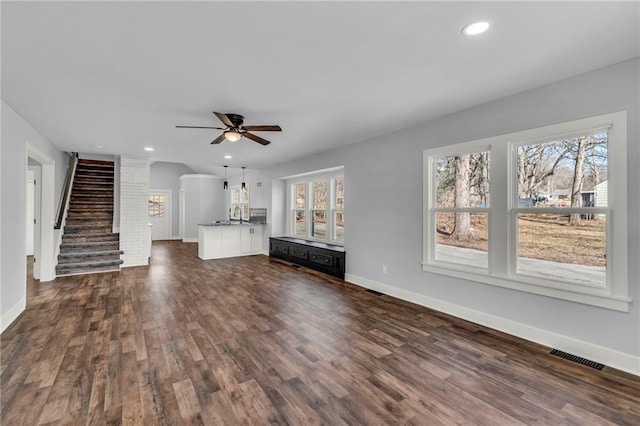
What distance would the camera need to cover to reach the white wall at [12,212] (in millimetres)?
3090

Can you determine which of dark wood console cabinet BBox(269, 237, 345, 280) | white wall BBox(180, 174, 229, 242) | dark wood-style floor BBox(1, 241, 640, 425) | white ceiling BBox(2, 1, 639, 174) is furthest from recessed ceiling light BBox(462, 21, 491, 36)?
white wall BBox(180, 174, 229, 242)

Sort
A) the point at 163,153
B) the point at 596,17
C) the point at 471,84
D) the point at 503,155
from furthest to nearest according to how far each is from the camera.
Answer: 1. the point at 163,153
2. the point at 503,155
3. the point at 471,84
4. the point at 596,17

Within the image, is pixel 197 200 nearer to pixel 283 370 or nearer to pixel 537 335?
pixel 283 370

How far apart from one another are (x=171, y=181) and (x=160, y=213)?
1.39 m

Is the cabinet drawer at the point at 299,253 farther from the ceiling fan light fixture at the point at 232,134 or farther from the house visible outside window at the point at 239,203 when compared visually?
the house visible outside window at the point at 239,203

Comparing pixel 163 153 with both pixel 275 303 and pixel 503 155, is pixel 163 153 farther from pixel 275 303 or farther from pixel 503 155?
pixel 503 155

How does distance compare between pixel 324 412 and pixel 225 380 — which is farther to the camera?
pixel 225 380

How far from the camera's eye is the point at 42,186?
5004 mm

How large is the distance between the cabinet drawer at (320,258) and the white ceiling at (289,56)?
9.35 ft

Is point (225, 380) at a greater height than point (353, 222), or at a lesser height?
lesser

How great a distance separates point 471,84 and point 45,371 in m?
4.52

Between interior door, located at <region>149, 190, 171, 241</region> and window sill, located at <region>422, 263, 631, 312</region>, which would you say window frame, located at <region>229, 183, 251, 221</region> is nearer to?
interior door, located at <region>149, 190, 171, 241</region>

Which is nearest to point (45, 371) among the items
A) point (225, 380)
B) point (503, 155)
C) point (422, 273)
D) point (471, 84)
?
point (225, 380)

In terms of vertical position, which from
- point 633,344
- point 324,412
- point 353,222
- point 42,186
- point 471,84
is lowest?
point 324,412
